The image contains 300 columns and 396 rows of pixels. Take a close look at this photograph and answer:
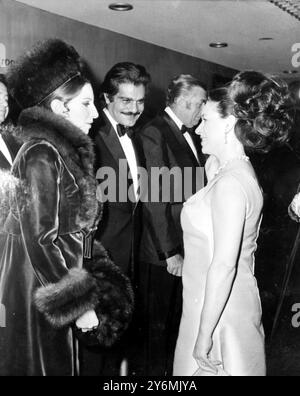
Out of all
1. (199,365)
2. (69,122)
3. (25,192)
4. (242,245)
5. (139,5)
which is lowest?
(199,365)

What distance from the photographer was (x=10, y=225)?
2291mm

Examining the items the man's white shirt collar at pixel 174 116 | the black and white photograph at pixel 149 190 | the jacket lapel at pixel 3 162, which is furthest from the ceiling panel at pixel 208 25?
the jacket lapel at pixel 3 162

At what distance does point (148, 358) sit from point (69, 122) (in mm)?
1139

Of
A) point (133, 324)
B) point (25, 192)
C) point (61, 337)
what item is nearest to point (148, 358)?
point (133, 324)

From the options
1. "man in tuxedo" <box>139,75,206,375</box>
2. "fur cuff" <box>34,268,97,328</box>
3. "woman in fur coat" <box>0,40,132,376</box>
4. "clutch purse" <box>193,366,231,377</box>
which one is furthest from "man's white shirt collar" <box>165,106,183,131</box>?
"clutch purse" <box>193,366,231,377</box>

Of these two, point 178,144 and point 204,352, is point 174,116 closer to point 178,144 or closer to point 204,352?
point 178,144

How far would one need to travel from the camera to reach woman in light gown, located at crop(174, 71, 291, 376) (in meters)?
2.00

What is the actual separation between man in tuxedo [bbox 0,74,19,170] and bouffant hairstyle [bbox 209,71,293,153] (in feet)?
2.72

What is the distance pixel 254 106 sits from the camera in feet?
7.00

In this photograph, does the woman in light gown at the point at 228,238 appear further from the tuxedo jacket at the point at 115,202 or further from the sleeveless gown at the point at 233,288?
the tuxedo jacket at the point at 115,202

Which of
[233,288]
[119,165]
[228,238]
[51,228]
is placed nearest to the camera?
[228,238]

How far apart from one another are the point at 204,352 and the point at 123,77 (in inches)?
47.8

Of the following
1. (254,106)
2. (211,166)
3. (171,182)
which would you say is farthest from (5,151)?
(254,106)

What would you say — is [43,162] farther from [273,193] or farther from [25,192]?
[273,193]
